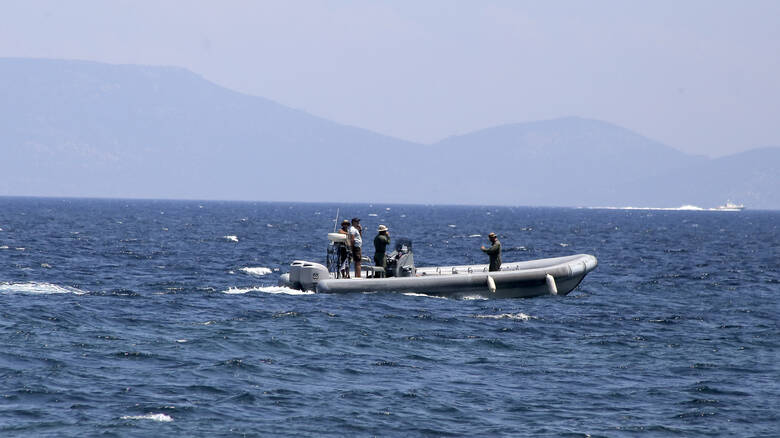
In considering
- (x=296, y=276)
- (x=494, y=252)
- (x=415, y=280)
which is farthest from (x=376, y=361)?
(x=494, y=252)

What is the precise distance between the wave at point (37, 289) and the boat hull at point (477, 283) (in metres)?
7.17

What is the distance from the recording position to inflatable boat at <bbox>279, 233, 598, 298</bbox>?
85.0ft

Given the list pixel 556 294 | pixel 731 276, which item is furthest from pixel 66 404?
pixel 731 276

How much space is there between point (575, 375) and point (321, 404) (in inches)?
190

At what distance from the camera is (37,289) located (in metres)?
27.3

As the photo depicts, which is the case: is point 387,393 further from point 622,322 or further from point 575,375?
point 622,322

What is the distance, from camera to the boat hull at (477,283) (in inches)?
1019

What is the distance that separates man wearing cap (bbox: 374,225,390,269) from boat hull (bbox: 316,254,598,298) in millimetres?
763

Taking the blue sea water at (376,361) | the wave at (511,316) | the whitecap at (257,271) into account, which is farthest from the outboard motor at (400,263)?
the whitecap at (257,271)

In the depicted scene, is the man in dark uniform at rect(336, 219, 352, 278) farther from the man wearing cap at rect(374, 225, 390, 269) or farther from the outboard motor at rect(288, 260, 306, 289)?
the outboard motor at rect(288, 260, 306, 289)

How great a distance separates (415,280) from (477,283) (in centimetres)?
168

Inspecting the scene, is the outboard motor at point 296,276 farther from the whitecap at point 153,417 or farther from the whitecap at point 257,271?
the whitecap at point 153,417

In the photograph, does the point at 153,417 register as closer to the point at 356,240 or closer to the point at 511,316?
the point at 511,316

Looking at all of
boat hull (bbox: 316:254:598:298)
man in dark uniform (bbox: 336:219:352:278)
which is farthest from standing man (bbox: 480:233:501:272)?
man in dark uniform (bbox: 336:219:352:278)
